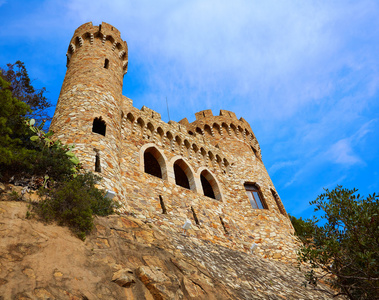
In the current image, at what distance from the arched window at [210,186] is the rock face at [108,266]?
19.3ft

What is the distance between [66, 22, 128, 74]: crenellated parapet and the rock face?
408 inches

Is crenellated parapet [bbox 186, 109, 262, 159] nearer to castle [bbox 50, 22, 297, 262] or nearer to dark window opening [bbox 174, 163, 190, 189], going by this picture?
castle [bbox 50, 22, 297, 262]

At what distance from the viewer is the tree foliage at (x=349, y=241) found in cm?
668

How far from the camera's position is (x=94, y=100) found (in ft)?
33.5

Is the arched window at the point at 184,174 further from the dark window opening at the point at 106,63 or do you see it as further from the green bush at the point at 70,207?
the green bush at the point at 70,207

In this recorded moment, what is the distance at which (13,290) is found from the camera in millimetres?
3170

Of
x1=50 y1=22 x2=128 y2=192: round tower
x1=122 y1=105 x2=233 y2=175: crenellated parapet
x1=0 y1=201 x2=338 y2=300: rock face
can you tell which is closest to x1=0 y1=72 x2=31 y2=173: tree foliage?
x1=0 y1=201 x2=338 y2=300: rock face

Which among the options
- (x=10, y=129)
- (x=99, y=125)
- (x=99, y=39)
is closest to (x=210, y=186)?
(x=99, y=125)

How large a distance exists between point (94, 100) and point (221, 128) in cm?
965

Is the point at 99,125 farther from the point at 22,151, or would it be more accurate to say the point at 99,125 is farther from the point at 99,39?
the point at 99,39

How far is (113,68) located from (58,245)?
10.2 meters

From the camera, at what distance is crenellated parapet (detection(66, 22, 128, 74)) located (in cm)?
1378

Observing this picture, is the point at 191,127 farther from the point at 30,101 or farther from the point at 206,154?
the point at 30,101

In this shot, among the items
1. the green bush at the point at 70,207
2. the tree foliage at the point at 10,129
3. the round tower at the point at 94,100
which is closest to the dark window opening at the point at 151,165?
the round tower at the point at 94,100
